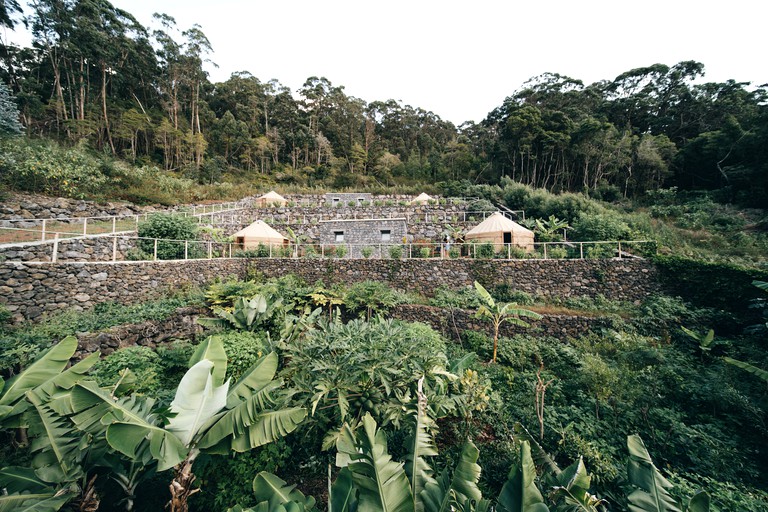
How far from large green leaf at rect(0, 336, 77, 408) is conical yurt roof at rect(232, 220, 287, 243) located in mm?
12652

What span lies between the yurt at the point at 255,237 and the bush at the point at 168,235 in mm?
3313

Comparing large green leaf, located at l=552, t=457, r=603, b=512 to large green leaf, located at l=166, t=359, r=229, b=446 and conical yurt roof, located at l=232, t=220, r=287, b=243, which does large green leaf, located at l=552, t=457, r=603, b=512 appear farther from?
conical yurt roof, located at l=232, t=220, r=287, b=243

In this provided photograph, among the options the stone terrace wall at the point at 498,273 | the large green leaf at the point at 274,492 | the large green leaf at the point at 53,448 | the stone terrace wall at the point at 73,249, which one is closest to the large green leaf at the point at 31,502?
the large green leaf at the point at 53,448

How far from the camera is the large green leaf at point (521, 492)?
82.6 inches

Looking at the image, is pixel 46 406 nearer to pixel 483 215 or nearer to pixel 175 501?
pixel 175 501

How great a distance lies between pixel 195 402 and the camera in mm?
2914

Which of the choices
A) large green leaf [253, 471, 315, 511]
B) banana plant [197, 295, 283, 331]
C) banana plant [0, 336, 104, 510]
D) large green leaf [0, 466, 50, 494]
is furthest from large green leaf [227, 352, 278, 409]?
banana plant [197, 295, 283, 331]

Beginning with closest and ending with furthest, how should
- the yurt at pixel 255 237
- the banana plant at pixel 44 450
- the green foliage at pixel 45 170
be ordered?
1. the banana plant at pixel 44 450
2. the green foliage at pixel 45 170
3. the yurt at pixel 255 237

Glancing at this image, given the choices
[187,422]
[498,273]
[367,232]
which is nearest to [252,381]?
[187,422]

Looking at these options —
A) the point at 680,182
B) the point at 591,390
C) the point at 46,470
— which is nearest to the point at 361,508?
the point at 46,470

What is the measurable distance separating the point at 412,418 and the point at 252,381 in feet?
7.00

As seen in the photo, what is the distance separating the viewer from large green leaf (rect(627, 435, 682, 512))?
233 cm

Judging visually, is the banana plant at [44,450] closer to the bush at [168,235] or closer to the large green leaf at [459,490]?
the large green leaf at [459,490]

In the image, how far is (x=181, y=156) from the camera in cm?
2905
